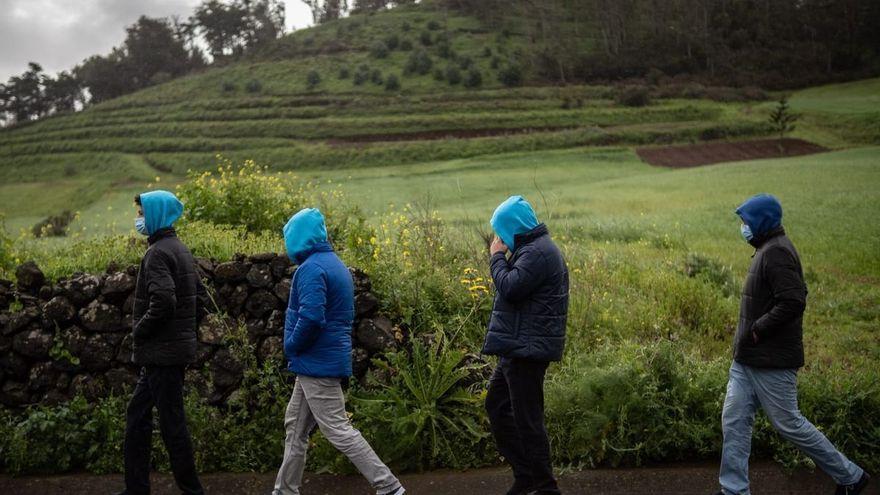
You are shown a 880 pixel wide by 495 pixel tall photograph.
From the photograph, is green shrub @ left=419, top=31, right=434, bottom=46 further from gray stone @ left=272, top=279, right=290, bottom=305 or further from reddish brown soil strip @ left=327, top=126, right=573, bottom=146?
gray stone @ left=272, top=279, right=290, bottom=305

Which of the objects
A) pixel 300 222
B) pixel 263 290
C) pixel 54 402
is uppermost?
pixel 300 222

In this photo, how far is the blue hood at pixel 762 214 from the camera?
5059 millimetres

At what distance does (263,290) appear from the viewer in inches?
269

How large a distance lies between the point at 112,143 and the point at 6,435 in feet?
197

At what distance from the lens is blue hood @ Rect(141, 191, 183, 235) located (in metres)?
5.42

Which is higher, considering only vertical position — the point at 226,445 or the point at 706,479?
the point at 226,445

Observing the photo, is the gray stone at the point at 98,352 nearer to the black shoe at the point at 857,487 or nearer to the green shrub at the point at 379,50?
the black shoe at the point at 857,487

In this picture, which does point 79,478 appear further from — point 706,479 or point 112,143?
point 112,143

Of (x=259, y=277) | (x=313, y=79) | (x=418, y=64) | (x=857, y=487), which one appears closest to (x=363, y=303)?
(x=259, y=277)

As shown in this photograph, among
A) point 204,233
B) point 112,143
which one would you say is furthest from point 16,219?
point 204,233

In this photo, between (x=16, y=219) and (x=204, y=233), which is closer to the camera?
(x=204, y=233)

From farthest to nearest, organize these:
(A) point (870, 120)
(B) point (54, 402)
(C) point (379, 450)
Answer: (A) point (870, 120)
(B) point (54, 402)
(C) point (379, 450)

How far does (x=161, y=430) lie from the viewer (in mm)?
5340

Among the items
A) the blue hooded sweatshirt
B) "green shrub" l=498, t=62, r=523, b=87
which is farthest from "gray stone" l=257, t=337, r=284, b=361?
"green shrub" l=498, t=62, r=523, b=87
